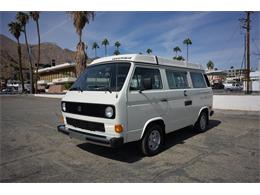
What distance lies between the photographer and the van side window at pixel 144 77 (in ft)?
13.3

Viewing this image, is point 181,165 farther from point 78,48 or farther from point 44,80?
point 44,80

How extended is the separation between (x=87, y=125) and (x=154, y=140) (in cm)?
165

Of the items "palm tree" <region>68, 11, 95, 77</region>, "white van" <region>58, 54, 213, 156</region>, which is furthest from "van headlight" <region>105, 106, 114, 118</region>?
→ "palm tree" <region>68, 11, 95, 77</region>

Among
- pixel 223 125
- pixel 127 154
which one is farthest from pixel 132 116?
pixel 223 125

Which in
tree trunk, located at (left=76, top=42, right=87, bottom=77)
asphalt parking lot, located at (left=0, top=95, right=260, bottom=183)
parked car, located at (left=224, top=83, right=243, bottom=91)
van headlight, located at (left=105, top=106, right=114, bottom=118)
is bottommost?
asphalt parking lot, located at (left=0, top=95, right=260, bottom=183)

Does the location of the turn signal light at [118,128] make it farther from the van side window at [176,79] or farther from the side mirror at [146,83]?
the van side window at [176,79]

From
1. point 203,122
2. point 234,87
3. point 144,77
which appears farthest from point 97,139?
point 234,87

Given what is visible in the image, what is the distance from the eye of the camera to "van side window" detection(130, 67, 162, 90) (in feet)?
13.3

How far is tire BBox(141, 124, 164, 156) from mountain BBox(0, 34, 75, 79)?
53209mm

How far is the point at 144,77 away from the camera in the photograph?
4.29 m

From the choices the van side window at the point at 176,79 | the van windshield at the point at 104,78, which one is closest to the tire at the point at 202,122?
the van side window at the point at 176,79

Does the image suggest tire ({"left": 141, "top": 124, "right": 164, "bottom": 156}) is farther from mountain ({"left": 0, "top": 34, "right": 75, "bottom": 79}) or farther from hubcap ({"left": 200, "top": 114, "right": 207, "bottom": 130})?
mountain ({"left": 0, "top": 34, "right": 75, "bottom": 79})

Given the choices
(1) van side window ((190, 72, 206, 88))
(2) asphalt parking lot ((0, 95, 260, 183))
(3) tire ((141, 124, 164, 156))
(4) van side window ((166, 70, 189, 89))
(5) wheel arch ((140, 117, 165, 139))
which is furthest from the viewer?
(1) van side window ((190, 72, 206, 88))

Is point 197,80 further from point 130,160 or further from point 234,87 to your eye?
point 234,87
